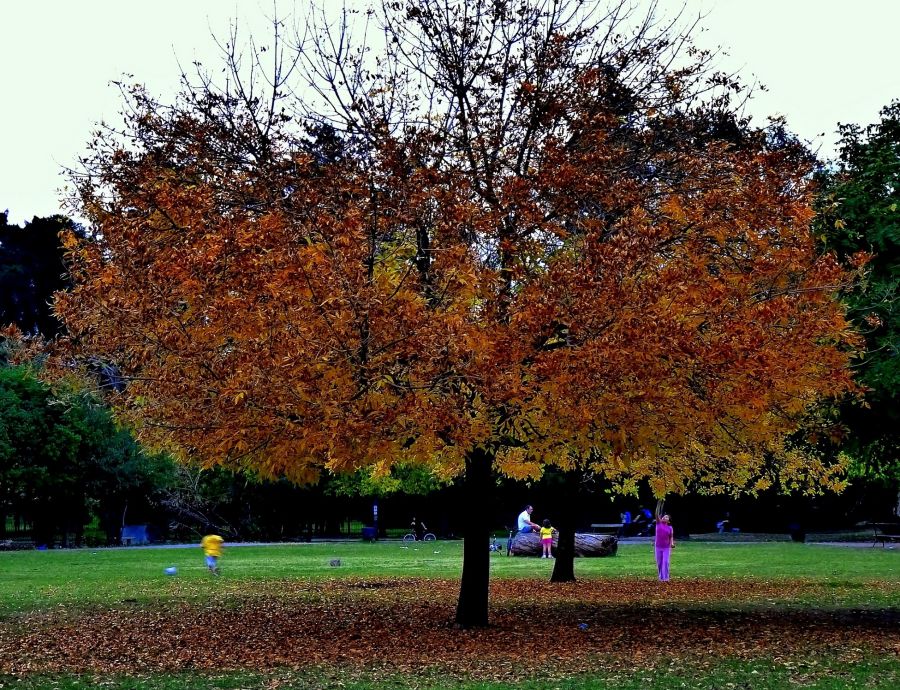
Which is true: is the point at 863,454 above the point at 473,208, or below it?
below

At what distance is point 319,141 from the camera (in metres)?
18.1

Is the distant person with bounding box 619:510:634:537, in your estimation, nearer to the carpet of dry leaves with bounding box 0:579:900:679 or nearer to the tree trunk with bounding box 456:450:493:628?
the carpet of dry leaves with bounding box 0:579:900:679

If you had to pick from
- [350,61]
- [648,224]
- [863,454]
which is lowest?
[863,454]

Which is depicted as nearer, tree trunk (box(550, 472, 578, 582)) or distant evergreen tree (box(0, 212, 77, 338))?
tree trunk (box(550, 472, 578, 582))

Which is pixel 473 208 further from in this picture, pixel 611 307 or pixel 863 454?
pixel 863 454

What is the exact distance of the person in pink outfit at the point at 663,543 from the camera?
29312mm

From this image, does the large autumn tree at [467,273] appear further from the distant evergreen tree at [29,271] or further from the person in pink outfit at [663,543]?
the distant evergreen tree at [29,271]

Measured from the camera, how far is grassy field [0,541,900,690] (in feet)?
44.2

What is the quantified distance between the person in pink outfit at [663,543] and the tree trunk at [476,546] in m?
11.5

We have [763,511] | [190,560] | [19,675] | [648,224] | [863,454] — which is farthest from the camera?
[763,511]

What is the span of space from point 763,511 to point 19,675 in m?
61.2

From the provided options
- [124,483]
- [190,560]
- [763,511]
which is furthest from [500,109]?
[763,511]

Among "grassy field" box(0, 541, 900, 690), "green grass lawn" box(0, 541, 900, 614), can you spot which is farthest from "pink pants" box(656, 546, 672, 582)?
"green grass lawn" box(0, 541, 900, 614)

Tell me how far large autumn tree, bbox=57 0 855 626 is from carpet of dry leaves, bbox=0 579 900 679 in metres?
1.98
